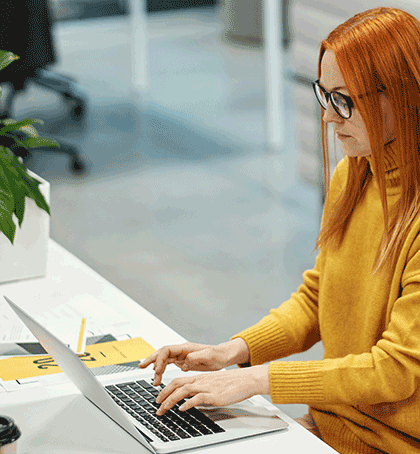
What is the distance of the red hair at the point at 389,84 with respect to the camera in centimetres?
116

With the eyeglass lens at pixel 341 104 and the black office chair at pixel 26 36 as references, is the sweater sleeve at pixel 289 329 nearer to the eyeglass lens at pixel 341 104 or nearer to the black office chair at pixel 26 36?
the eyeglass lens at pixel 341 104

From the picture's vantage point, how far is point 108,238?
13.0 ft

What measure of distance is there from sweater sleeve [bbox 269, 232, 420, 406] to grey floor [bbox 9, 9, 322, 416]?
132 cm

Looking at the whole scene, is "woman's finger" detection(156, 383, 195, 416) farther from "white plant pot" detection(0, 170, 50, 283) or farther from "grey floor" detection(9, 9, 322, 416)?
"grey floor" detection(9, 9, 322, 416)

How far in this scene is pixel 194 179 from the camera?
15.7ft

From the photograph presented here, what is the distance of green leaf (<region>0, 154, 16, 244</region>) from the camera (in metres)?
1.58

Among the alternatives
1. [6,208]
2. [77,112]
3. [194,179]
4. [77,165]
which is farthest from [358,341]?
[77,112]

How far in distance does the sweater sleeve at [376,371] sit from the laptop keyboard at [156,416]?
0.13m

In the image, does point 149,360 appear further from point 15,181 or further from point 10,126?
point 10,126

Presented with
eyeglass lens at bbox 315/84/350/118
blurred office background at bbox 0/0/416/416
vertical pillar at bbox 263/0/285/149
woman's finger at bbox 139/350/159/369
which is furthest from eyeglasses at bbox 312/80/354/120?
vertical pillar at bbox 263/0/285/149

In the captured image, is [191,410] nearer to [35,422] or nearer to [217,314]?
[35,422]

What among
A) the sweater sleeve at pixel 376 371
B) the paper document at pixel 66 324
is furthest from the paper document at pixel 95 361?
the sweater sleeve at pixel 376 371

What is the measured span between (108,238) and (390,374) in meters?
2.90

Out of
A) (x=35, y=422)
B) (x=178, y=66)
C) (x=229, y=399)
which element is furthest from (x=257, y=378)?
(x=178, y=66)
